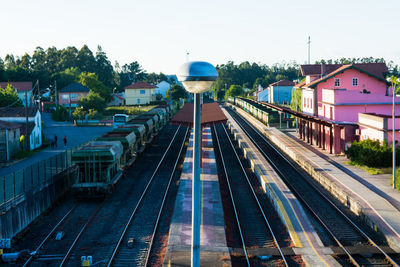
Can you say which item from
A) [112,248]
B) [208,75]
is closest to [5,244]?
[112,248]

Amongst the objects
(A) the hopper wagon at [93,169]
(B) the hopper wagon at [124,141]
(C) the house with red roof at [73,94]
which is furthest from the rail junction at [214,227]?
(C) the house with red roof at [73,94]

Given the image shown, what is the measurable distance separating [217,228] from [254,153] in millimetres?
24299

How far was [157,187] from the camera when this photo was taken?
99.3 ft

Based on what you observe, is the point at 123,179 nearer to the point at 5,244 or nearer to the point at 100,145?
the point at 100,145

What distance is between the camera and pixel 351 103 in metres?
43.3

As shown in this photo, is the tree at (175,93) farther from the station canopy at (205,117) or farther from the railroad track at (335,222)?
the station canopy at (205,117)

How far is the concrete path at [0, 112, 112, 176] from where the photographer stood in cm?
3712

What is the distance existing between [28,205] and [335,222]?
47.4ft

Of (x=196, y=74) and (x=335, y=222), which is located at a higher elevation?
(x=196, y=74)

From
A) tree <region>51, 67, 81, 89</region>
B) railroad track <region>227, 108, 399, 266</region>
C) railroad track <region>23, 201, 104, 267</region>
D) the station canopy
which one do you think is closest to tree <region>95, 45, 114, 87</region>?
tree <region>51, 67, 81, 89</region>

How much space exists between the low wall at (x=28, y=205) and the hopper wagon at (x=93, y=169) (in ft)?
4.35

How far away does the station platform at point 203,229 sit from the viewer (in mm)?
16781

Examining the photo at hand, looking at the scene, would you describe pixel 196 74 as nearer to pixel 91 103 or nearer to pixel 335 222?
pixel 335 222

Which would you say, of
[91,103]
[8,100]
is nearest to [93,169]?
[8,100]
